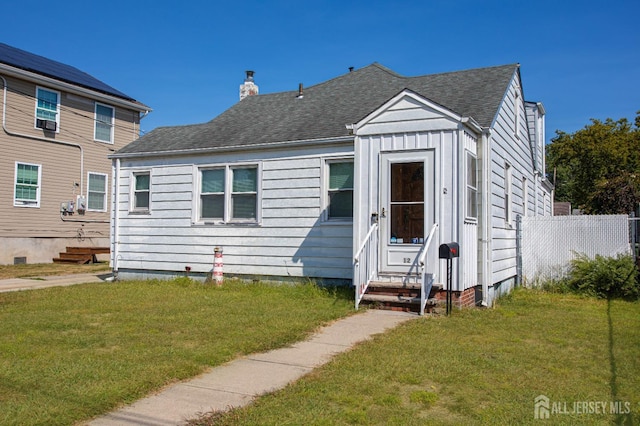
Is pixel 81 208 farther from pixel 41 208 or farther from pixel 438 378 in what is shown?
pixel 438 378

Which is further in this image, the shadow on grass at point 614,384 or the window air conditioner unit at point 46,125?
the window air conditioner unit at point 46,125

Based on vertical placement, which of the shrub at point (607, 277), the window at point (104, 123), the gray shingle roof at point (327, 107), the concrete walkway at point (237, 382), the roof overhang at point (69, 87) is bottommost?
the concrete walkway at point (237, 382)

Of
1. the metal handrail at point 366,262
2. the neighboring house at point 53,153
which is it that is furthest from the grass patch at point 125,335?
the neighboring house at point 53,153

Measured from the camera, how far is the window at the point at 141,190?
13.2 m

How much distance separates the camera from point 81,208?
20.3 metres

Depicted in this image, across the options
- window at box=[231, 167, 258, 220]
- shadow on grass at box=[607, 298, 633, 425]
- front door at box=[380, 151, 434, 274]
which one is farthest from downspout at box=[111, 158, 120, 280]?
shadow on grass at box=[607, 298, 633, 425]

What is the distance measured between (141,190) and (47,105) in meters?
9.02

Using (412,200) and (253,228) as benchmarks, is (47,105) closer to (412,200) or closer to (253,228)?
(253,228)

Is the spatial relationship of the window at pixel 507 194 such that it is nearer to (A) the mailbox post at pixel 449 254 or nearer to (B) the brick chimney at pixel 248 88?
(A) the mailbox post at pixel 449 254

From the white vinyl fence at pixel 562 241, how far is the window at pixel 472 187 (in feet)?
11.4

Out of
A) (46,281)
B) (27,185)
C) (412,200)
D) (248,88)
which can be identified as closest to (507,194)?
(412,200)

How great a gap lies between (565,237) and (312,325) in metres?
7.29

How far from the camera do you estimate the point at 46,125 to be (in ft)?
63.4

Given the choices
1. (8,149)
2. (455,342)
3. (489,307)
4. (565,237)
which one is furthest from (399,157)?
(8,149)
